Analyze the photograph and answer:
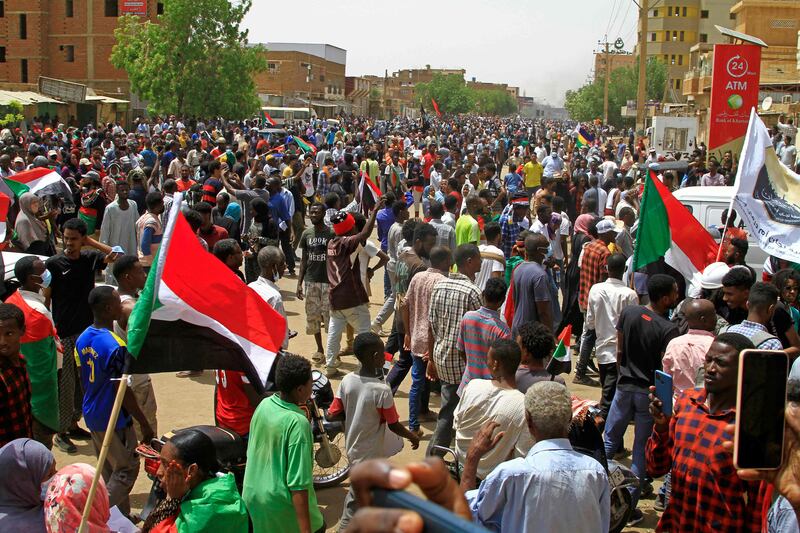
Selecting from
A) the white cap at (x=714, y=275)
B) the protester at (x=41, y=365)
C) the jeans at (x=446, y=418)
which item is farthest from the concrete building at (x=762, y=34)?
the protester at (x=41, y=365)

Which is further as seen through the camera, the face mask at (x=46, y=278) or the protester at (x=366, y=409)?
the face mask at (x=46, y=278)

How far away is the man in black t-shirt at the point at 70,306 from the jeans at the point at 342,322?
2.54 metres

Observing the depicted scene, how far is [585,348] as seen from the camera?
9328 mm

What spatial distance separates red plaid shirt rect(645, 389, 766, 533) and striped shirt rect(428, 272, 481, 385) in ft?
9.24

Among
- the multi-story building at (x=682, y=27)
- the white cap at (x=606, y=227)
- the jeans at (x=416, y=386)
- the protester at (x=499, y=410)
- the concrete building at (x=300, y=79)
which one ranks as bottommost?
the jeans at (x=416, y=386)

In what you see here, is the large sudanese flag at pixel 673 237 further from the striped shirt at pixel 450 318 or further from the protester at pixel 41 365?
the protester at pixel 41 365

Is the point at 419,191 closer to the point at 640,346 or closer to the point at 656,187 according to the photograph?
the point at 656,187

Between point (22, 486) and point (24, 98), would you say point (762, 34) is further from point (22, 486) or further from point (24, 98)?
point (22, 486)

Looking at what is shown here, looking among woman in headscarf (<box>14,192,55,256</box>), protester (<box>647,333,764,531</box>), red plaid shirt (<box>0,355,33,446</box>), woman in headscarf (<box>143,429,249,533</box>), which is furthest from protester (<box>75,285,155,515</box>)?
woman in headscarf (<box>14,192,55,256</box>)

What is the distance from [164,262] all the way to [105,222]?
6.82m

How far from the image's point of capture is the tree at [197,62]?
49.7 meters

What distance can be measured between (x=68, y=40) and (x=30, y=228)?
6342 centimetres

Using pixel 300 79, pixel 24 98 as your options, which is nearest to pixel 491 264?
pixel 24 98

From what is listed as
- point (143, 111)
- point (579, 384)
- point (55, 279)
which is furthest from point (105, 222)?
point (143, 111)
